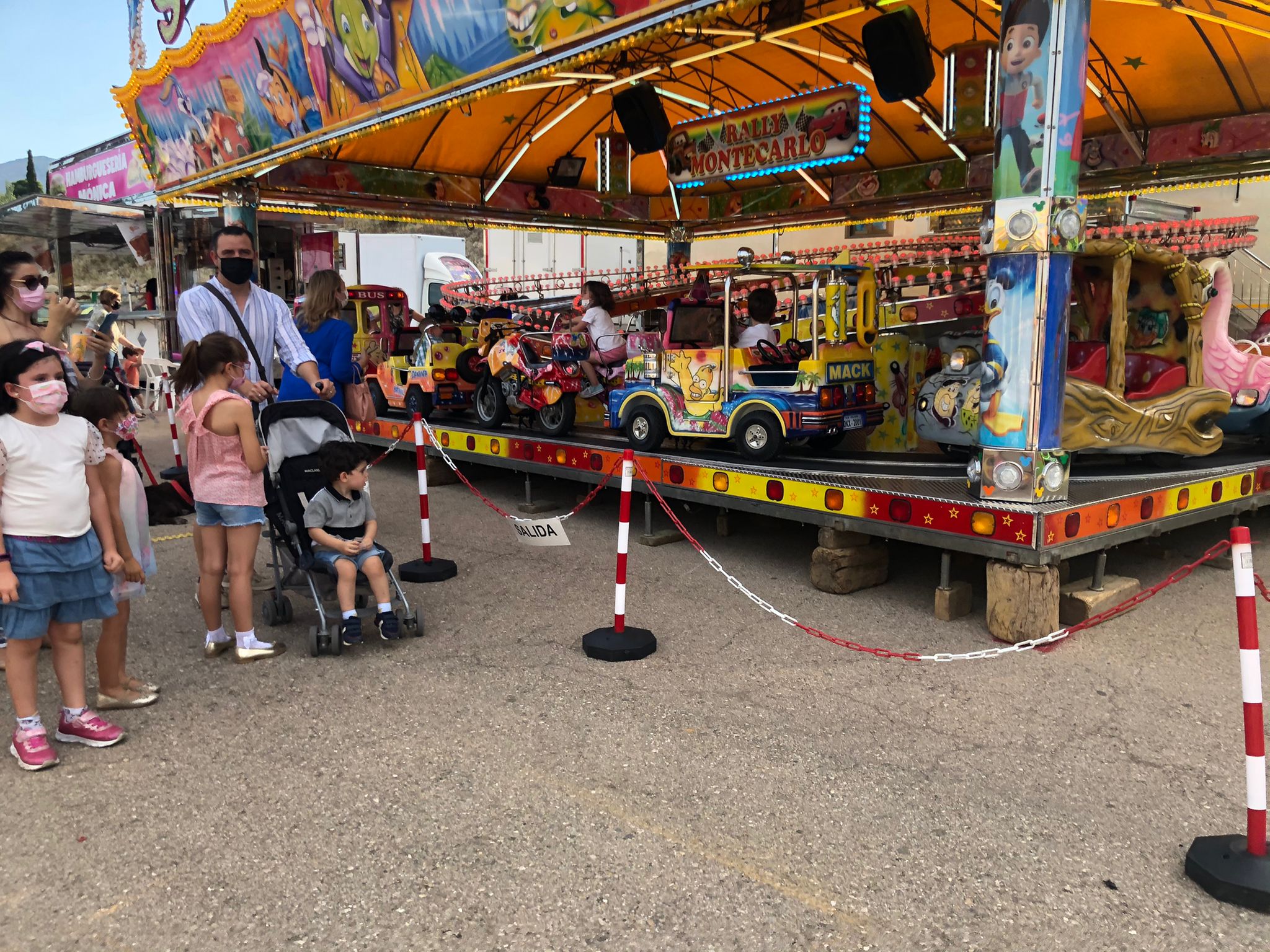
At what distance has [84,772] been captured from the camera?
3842 mm

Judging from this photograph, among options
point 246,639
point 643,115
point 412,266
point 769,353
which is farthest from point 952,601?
point 412,266

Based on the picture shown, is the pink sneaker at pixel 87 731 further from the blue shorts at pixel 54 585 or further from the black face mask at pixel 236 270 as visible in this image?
the black face mask at pixel 236 270

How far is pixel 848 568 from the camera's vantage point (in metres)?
6.33

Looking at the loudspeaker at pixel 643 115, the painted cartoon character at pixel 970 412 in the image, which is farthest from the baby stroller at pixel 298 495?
the loudspeaker at pixel 643 115

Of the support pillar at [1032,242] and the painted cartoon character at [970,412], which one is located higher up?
the support pillar at [1032,242]

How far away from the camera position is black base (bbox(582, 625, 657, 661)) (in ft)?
16.7

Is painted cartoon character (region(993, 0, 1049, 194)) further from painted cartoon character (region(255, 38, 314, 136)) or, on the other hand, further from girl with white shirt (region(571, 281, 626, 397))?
painted cartoon character (region(255, 38, 314, 136))

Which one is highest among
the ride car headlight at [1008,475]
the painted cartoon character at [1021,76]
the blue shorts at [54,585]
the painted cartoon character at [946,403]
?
the painted cartoon character at [1021,76]

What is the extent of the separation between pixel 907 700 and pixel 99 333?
15.2 ft

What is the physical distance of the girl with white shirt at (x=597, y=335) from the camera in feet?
30.2

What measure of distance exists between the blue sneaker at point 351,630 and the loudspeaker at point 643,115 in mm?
7589

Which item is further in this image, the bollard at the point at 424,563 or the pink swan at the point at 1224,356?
the pink swan at the point at 1224,356

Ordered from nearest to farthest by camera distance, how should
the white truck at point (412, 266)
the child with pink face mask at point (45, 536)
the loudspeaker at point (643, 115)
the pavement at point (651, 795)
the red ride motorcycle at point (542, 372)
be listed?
1. the pavement at point (651, 795)
2. the child with pink face mask at point (45, 536)
3. the red ride motorcycle at point (542, 372)
4. the loudspeaker at point (643, 115)
5. the white truck at point (412, 266)

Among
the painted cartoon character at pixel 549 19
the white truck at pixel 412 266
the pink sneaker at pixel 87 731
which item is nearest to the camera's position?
the pink sneaker at pixel 87 731
